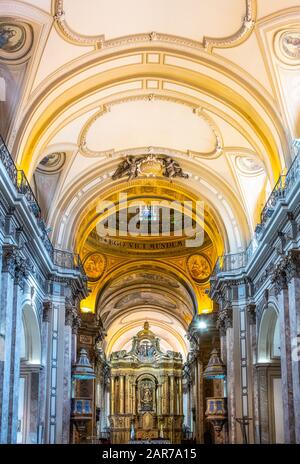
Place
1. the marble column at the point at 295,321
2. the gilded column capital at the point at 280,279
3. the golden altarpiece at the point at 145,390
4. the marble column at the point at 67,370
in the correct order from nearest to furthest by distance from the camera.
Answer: the marble column at the point at 295,321 < the gilded column capital at the point at 280,279 < the marble column at the point at 67,370 < the golden altarpiece at the point at 145,390

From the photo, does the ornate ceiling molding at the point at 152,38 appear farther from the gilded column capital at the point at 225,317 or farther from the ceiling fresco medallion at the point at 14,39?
the gilded column capital at the point at 225,317

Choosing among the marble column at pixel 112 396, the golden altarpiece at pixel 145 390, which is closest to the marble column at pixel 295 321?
the golden altarpiece at pixel 145 390

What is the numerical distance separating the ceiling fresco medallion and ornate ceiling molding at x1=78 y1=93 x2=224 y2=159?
12.9ft

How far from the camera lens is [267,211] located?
18.0m

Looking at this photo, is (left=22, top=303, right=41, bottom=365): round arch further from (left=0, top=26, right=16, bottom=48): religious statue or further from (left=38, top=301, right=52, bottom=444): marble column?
(left=0, top=26, right=16, bottom=48): religious statue

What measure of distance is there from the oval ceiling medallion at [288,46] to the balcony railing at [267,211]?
6.49 ft

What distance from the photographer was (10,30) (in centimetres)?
1412

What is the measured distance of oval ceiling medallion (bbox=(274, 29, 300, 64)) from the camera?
14.5 metres

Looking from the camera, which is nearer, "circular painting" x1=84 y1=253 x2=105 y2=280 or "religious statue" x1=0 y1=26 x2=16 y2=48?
"religious statue" x1=0 y1=26 x2=16 y2=48

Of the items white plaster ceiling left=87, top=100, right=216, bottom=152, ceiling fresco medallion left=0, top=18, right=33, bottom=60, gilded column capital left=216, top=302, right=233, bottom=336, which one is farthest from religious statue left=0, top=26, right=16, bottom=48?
gilded column capital left=216, top=302, right=233, bottom=336

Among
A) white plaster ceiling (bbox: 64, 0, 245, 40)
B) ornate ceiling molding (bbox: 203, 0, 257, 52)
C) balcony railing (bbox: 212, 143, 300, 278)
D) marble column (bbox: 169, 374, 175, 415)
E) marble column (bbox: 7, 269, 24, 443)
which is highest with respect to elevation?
white plaster ceiling (bbox: 64, 0, 245, 40)

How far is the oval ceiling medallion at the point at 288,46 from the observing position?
14.5 m

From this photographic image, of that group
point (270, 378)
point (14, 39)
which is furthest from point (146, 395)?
point (14, 39)

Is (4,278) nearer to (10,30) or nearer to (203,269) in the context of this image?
(10,30)
